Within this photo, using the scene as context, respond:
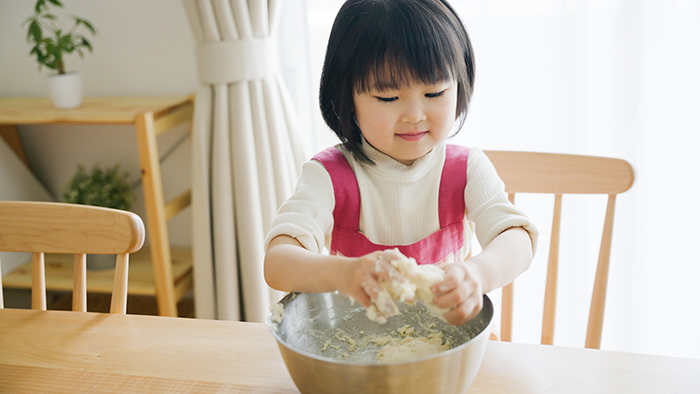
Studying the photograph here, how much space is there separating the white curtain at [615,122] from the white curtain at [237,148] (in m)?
0.25

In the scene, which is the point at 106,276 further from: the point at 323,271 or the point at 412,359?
the point at 412,359

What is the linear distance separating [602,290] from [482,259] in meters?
Answer: 0.41

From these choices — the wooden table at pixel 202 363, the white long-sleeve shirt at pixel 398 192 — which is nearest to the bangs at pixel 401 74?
the white long-sleeve shirt at pixel 398 192

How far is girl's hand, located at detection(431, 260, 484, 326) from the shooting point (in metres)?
0.61

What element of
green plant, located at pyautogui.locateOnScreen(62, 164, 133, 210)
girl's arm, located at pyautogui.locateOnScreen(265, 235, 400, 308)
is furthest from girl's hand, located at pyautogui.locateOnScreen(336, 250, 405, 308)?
green plant, located at pyautogui.locateOnScreen(62, 164, 133, 210)

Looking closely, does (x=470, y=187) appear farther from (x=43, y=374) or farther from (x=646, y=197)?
(x=646, y=197)

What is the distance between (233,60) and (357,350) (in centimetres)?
111

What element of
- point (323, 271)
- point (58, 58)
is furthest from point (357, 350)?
point (58, 58)

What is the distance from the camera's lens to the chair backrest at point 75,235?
0.94 meters

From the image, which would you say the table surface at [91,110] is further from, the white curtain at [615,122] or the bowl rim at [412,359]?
the bowl rim at [412,359]

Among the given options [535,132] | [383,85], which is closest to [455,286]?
[383,85]

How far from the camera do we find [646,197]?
63.9 inches

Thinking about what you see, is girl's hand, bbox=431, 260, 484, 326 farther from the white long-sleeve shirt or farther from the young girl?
the white long-sleeve shirt

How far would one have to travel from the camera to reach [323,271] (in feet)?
2.32
